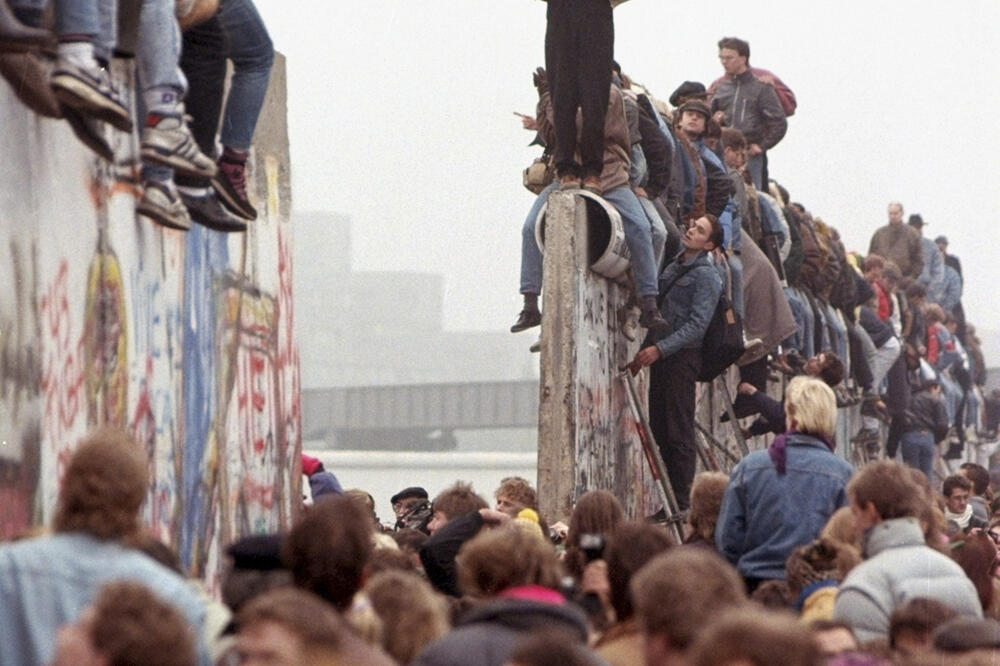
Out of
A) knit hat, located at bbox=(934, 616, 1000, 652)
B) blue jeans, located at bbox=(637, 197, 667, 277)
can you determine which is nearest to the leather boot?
knit hat, located at bbox=(934, 616, 1000, 652)

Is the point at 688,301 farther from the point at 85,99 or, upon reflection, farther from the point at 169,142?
the point at 85,99

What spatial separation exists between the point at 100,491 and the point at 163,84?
376cm

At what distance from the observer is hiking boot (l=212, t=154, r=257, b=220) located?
1111cm

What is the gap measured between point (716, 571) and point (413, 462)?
32.4 metres

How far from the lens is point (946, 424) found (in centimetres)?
3400

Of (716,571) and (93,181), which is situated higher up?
(93,181)

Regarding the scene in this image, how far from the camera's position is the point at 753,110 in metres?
23.1

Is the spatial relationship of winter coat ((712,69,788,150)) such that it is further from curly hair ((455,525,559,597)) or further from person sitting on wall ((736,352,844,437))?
curly hair ((455,525,559,597))

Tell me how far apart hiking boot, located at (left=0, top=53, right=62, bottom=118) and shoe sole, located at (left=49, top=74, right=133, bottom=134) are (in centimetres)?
11

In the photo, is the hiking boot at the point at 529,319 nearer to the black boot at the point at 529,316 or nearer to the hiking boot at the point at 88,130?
Result: the black boot at the point at 529,316

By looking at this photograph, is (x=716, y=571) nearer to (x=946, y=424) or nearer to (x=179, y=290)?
(x=179, y=290)

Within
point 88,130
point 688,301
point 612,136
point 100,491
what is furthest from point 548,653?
point 688,301

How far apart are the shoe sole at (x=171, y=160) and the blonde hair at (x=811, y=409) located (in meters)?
2.87

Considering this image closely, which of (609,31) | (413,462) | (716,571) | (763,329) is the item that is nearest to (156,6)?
(716,571)
